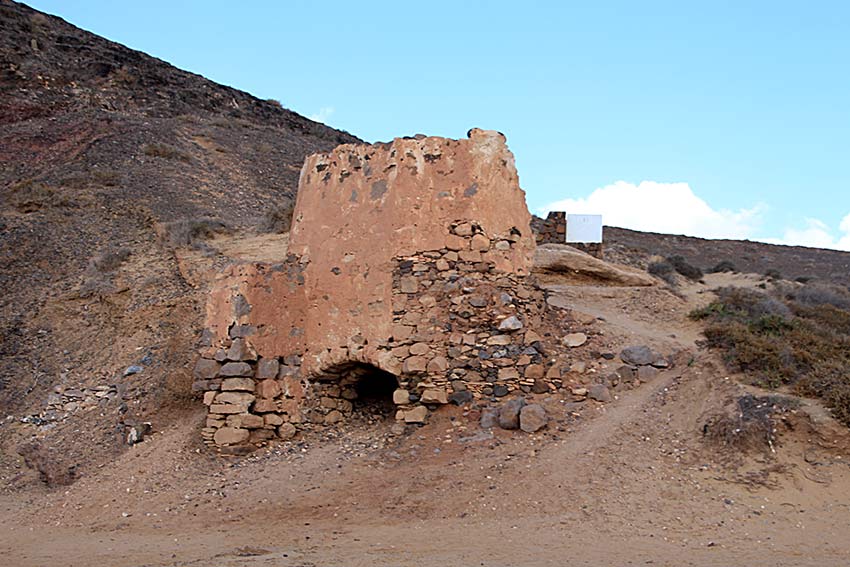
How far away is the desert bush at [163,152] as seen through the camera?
21.2 metres

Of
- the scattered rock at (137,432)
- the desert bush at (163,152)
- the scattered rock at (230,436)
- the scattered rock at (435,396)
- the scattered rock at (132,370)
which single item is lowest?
the scattered rock at (137,432)

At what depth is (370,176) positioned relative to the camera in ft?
29.7

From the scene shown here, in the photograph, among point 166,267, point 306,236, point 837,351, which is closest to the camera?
point 837,351

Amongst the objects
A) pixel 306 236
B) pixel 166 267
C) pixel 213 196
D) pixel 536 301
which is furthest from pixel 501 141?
pixel 213 196

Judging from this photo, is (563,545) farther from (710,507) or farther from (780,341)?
(780,341)

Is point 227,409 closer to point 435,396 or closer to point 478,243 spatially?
point 435,396

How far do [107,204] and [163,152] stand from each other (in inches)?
183

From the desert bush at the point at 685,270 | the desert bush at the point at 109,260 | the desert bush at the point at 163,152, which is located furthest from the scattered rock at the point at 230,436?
the desert bush at the point at 163,152

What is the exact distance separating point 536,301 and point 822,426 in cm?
329

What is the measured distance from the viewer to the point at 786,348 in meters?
8.44

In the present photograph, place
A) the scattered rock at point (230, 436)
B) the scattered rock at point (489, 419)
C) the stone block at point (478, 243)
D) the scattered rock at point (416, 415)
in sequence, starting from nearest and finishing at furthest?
1. the scattered rock at point (489, 419)
2. the scattered rock at point (416, 415)
3. the scattered rock at point (230, 436)
4. the stone block at point (478, 243)

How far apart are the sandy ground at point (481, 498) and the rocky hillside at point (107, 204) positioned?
2.07 metres

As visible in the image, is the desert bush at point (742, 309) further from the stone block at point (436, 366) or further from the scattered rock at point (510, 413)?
the stone block at point (436, 366)

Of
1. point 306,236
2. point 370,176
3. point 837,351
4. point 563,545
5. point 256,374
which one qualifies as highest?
point 370,176
